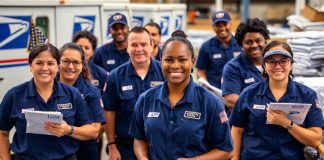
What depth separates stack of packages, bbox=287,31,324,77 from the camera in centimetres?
415

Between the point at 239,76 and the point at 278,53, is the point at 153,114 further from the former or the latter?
the point at 239,76

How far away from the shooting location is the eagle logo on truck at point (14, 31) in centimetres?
462

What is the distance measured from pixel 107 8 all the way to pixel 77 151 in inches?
131

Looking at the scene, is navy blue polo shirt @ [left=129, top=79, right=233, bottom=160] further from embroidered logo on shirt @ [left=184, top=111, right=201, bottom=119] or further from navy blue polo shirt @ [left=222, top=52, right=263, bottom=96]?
navy blue polo shirt @ [left=222, top=52, right=263, bottom=96]

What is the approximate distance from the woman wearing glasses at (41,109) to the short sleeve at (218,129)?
875 millimetres

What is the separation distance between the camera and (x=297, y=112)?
9.12 feet

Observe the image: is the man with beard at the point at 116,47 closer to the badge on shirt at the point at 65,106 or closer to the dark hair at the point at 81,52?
the dark hair at the point at 81,52

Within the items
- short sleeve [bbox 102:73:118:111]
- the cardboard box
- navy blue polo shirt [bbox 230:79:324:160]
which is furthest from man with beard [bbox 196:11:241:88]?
navy blue polo shirt [bbox 230:79:324:160]

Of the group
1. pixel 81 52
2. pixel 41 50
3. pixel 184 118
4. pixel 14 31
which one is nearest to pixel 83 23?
pixel 14 31

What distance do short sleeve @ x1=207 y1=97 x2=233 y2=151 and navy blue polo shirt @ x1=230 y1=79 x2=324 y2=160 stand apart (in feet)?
1.37

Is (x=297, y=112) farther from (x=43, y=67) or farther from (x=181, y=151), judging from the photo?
(x=43, y=67)

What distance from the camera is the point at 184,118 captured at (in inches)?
97.6

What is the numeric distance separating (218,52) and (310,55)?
4.37 feet

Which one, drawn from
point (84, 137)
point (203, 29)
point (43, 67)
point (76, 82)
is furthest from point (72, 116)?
point (203, 29)
